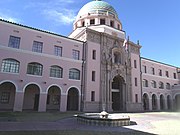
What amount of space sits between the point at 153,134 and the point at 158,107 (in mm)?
30288

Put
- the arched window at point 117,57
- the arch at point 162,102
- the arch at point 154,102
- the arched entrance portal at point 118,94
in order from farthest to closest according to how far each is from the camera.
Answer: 1. the arch at point 162,102
2. the arch at point 154,102
3. the arched window at point 117,57
4. the arched entrance portal at point 118,94

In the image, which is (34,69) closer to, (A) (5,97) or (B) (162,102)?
(A) (5,97)

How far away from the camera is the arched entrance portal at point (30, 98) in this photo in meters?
23.4

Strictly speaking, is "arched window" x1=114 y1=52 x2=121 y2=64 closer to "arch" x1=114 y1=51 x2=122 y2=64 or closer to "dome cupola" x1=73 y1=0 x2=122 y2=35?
"arch" x1=114 y1=51 x2=122 y2=64

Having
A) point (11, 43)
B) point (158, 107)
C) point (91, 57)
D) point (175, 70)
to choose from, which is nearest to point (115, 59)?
point (91, 57)

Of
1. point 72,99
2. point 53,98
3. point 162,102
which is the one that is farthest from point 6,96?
point 162,102

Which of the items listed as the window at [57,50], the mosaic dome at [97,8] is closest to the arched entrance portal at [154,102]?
the mosaic dome at [97,8]

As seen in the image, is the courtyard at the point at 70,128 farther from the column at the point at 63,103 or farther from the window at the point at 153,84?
the window at the point at 153,84

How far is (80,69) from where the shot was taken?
24.9m

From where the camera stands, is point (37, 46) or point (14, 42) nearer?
point (14, 42)

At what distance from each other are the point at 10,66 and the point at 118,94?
20.1 meters

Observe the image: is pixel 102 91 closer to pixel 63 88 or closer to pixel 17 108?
pixel 63 88

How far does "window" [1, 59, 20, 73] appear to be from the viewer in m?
19.0

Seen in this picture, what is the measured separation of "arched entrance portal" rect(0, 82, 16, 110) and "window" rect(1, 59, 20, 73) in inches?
114
